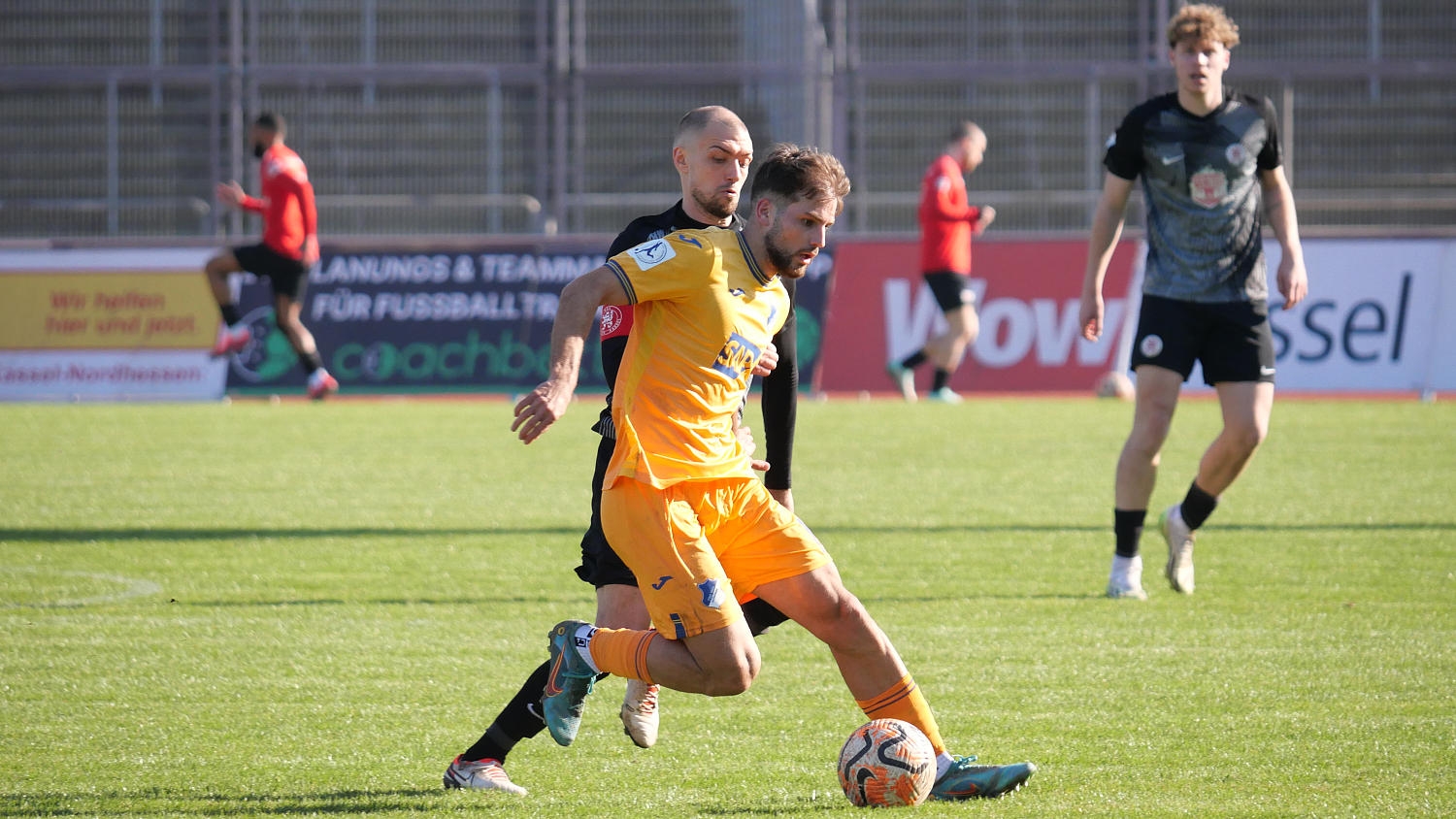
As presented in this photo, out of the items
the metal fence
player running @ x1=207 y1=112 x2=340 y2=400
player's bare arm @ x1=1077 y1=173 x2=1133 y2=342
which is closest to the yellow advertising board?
player running @ x1=207 y1=112 x2=340 y2=400

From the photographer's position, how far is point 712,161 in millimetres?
4520

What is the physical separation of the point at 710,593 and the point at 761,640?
2140mm

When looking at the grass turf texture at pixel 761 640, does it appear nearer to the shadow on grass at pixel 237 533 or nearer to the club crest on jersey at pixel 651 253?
the shadow on grass at pixel 237 533


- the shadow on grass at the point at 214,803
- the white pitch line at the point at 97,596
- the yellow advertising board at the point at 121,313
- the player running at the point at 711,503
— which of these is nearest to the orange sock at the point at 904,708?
the player running at the point at 711,503

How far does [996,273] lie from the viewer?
55.6ft

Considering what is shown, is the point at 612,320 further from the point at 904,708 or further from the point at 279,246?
the point at 279,246

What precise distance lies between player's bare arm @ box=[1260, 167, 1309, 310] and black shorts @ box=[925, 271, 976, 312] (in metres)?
8.34

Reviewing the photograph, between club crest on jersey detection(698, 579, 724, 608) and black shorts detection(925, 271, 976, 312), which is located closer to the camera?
club crest on jersey detection(698, 579, 724, 608)

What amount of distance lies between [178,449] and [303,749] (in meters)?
8.36

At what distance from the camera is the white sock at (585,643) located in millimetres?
4188

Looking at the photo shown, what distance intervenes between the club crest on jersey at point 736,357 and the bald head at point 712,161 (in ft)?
1.63

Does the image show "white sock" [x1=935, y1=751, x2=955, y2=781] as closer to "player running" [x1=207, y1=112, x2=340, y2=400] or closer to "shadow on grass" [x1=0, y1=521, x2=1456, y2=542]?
"shadow on grass" [x1=0, y1=521, x2=1456, y2=542]

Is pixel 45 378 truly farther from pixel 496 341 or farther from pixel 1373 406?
pixel 1373 406

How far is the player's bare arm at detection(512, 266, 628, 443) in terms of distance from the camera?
3754 mm
